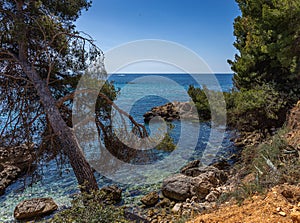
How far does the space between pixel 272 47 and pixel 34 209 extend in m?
9.16

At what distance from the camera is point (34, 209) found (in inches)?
232

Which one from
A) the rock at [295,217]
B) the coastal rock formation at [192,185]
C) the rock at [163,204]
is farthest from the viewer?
the coastal rock formation at [192,185]

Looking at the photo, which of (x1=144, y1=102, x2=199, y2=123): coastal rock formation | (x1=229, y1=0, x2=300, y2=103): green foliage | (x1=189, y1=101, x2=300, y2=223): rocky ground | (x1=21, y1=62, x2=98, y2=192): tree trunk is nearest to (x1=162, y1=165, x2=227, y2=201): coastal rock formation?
(x1=21, y1=62, x2=98, y2=192): tree trunk

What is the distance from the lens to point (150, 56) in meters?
5.46

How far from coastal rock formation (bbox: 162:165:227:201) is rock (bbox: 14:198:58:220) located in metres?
3.14

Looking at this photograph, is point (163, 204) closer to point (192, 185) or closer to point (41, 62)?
point (192, 185)

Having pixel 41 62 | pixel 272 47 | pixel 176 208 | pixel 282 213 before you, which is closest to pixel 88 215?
pixel 282 213

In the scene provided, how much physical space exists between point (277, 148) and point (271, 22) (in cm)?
563

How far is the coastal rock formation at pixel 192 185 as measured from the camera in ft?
→ 20.6

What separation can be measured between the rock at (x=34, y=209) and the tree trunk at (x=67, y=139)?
1976mm

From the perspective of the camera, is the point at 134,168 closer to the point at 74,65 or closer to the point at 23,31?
the point at 74,65

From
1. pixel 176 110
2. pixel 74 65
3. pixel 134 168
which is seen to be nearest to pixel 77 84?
pixel 74 65

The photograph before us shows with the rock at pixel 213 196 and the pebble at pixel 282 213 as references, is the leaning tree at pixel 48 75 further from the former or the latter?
the pebble at pixel 282 213

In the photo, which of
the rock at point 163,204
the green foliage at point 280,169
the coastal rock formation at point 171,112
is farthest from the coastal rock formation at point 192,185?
the coastal rock formation at point 171,112
